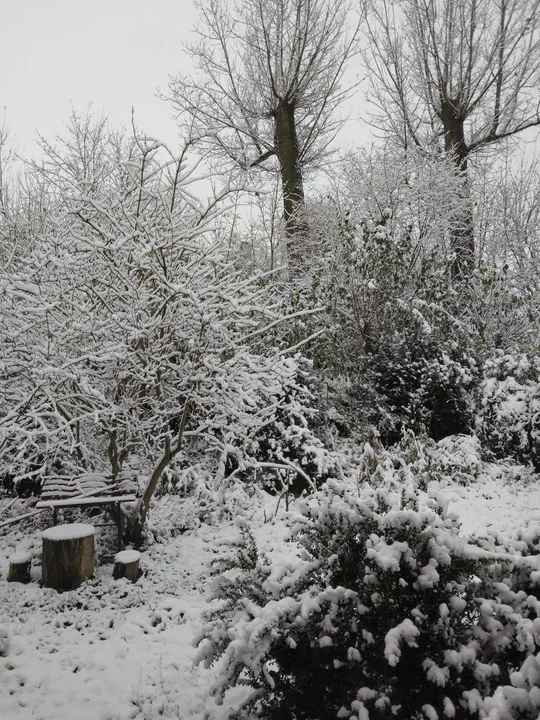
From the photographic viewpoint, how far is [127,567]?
4.06 metres

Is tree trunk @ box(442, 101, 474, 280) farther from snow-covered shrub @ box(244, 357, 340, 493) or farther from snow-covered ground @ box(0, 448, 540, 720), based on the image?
snow-covered ground @ box(0, 448, 540, 720)

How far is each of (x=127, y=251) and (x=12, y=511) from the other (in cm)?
292

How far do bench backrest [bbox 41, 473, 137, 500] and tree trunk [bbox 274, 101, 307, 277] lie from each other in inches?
276

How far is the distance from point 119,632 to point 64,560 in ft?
2.59

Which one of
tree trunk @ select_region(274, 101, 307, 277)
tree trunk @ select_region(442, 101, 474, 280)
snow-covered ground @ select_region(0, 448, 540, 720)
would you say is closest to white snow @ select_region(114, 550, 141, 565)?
snow-covered ground @ select_region(0, 448, 540, 720)

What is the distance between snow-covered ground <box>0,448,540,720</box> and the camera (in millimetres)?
2701

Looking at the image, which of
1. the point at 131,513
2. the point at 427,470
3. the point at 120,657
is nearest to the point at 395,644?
the point at 120,657

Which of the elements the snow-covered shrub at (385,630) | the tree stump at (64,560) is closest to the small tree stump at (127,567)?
the tree stump at (64,560)

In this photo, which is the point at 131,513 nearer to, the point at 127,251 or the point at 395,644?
the point at 127,251

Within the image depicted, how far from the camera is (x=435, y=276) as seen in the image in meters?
8.30

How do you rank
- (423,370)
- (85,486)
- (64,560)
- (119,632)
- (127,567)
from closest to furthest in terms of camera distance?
(119,632)
(64,560)
(127,567)
(85,486)
(423,370)

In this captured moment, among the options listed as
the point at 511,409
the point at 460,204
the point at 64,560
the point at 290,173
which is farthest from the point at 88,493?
the point at 290,173

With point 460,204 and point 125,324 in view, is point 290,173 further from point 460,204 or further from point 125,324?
point 125,324

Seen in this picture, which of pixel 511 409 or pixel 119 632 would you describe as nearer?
pixel 119 632
